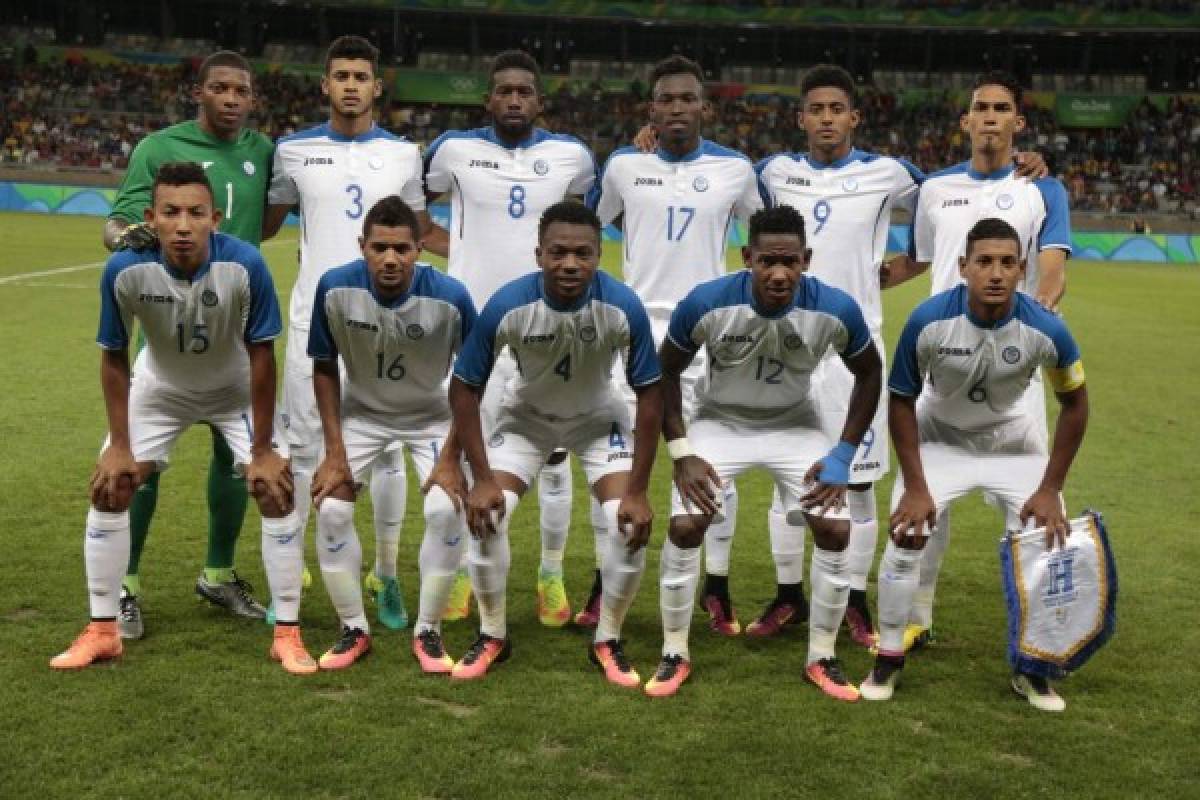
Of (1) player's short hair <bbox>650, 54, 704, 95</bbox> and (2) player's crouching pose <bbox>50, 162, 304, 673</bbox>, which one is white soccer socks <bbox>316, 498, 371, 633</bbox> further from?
(1) player's short hair <bbox>650, 54, 704, 95</bbox>

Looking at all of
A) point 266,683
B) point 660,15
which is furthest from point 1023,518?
point 660,15

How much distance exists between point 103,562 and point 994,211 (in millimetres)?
4263

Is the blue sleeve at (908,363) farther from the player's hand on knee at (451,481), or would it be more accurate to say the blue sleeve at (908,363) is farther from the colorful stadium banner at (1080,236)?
the colorful stadium banner at (1080,236)

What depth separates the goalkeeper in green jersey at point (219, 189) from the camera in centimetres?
590

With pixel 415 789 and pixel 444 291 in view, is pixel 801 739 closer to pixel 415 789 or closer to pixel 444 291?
pixel 415 789

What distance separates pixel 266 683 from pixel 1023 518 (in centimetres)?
311

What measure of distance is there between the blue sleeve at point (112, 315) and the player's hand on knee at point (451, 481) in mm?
1402

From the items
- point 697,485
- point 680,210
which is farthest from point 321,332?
point 680,210

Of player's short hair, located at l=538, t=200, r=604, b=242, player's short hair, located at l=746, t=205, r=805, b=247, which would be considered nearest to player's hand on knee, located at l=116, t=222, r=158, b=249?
player's short hair, located at l=538, t=200, r=604, b=242

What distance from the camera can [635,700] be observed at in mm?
4984

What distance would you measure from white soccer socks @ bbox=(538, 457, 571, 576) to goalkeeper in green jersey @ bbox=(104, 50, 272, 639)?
1392 millimetres

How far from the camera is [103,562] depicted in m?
5.24

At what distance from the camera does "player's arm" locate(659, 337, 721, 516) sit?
513 centimetres

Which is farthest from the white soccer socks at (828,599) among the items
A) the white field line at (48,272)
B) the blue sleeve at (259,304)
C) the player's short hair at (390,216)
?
the white field line at (48,272)
